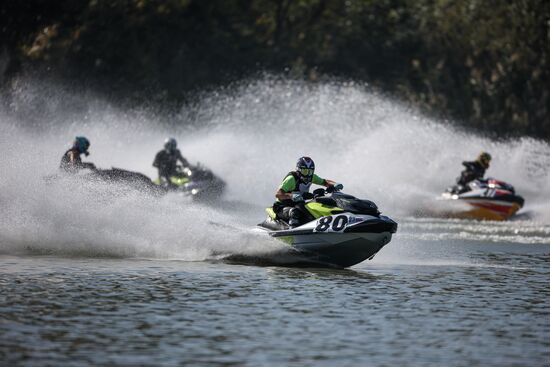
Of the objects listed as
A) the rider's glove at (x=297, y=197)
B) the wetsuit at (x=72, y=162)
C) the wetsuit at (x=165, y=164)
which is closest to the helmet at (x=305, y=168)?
the rider's glove at (x=297, y=197)

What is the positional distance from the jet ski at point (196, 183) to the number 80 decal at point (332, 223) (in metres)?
13.6

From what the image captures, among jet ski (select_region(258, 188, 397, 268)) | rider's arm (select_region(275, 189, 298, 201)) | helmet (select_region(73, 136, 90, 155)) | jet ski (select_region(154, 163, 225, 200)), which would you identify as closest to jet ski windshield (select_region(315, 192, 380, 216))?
jet ski (select_region(258, 188, 397, 268))

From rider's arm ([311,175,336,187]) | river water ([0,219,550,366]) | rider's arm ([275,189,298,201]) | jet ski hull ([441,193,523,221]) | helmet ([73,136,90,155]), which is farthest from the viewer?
jet ski hull ([441,193,523,221])

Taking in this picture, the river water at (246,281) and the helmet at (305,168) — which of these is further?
the helmet at (305,168)

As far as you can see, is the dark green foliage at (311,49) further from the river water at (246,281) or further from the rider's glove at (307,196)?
the rider's glove at (307,196)

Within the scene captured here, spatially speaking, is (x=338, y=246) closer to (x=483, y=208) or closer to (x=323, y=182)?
(x=323, y=182)

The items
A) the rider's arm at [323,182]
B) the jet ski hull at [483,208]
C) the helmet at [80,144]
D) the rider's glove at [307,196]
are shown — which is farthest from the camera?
the jet ski hull at [483,208]

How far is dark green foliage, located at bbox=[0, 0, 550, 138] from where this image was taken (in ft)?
190

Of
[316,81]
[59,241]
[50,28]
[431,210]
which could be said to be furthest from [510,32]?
[59,241]

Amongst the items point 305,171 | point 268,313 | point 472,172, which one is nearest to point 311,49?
point 472,172

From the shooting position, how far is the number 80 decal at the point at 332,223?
1806 centimetres

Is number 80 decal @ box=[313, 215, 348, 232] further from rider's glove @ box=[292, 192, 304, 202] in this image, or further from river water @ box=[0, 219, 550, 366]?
river water @ box=[0, 219, 550, 366]

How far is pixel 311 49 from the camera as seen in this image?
203 feet

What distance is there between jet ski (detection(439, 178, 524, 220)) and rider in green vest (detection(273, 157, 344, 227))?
44.5 feet
